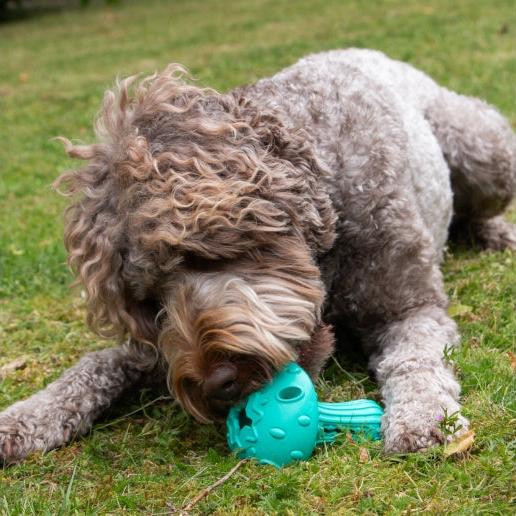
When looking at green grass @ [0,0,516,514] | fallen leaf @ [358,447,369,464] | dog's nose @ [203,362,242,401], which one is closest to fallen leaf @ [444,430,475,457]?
green grass @ [0,0,516,514]

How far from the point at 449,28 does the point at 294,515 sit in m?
12.0

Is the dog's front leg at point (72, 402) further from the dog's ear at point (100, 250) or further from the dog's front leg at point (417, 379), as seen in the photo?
the dog's front leg at point (417, 379)

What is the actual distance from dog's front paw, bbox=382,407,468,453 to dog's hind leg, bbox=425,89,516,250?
269cm

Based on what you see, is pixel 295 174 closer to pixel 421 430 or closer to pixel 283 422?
pixel 283 422

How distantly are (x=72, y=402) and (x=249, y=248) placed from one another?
1267mm

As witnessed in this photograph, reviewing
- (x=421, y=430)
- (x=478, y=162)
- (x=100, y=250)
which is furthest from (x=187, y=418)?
(x=478, y=162)

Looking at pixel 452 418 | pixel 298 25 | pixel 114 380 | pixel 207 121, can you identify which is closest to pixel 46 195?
pixel 114 380

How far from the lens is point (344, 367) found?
4.66 meters

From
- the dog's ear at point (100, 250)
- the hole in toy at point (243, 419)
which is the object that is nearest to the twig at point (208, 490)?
the hole in toy at point (243, 419)

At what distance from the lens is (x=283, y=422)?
361 cm

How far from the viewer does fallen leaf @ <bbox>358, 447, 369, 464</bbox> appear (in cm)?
356

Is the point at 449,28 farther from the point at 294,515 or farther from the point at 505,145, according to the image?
the point at 294,515

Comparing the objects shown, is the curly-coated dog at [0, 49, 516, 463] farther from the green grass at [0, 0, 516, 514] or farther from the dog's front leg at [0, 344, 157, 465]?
the green grass at [0, 0, 516, 514]

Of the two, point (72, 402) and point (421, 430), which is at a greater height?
point (421, 430)
